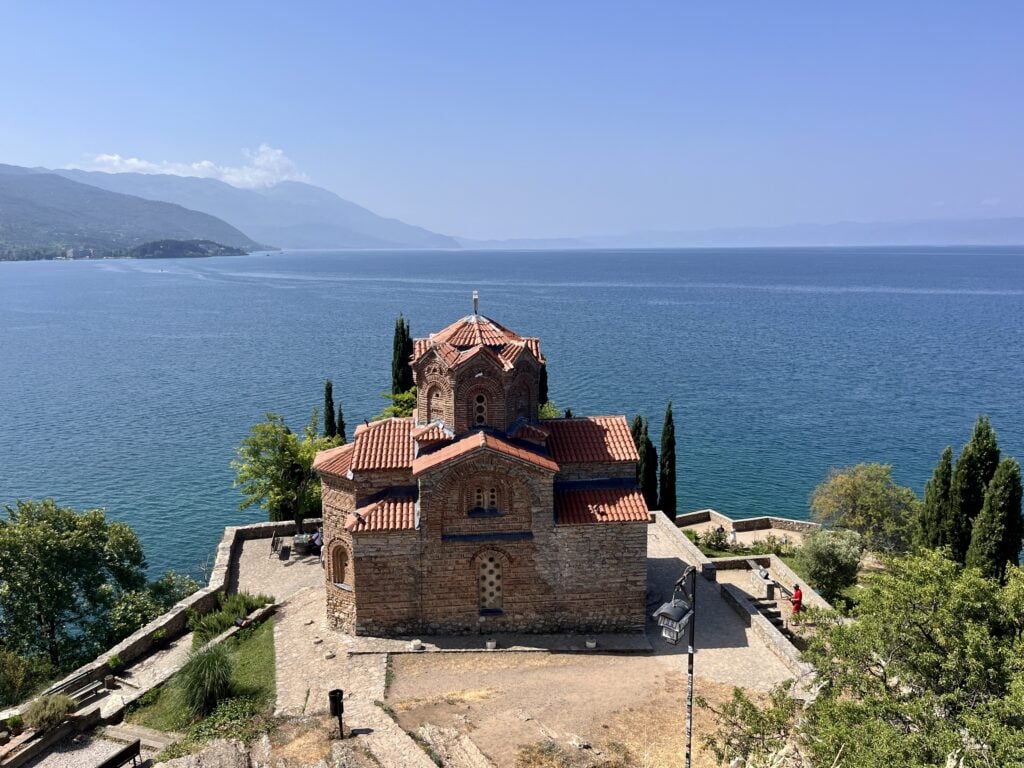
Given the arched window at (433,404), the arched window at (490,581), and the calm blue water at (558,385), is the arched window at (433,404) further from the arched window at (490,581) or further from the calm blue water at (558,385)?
the calm blue water at (558,385)

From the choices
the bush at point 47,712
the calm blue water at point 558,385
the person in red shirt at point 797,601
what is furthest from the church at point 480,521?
the calm blue water at point 558,385

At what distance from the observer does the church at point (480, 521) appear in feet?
77.4

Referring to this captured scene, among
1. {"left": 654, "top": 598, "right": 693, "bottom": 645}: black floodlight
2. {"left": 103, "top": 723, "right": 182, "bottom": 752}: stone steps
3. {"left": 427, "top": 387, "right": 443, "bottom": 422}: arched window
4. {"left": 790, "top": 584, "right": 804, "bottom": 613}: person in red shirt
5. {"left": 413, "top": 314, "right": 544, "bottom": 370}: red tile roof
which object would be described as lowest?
{"left": 103, "top": 723, "right": 182, "bottom": 752}: stone steps

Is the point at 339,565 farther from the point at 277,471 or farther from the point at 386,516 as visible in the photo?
the point at 277,471

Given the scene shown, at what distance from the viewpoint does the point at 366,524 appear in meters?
23.4

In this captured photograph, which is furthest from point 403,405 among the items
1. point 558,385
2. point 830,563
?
point 558,385

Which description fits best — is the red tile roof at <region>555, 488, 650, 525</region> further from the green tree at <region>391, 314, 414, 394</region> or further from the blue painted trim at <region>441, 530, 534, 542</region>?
the green tree at <region>391, 314, 414, 394</region>

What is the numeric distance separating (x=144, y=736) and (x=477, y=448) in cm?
1178

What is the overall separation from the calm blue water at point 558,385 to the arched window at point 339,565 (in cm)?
1753

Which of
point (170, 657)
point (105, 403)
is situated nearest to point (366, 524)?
point (170, 657)

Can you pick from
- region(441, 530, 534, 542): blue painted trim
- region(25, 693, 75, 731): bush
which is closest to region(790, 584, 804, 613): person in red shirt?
region(441, 530, 534, 542): blue painted trim

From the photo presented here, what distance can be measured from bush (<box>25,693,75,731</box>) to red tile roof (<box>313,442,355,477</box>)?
384 inches

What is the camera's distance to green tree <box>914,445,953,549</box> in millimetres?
30438

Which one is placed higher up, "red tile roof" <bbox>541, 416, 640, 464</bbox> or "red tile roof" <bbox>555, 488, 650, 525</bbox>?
"red tile roof" <bbox>541, 416, 640, 464</bbox>
